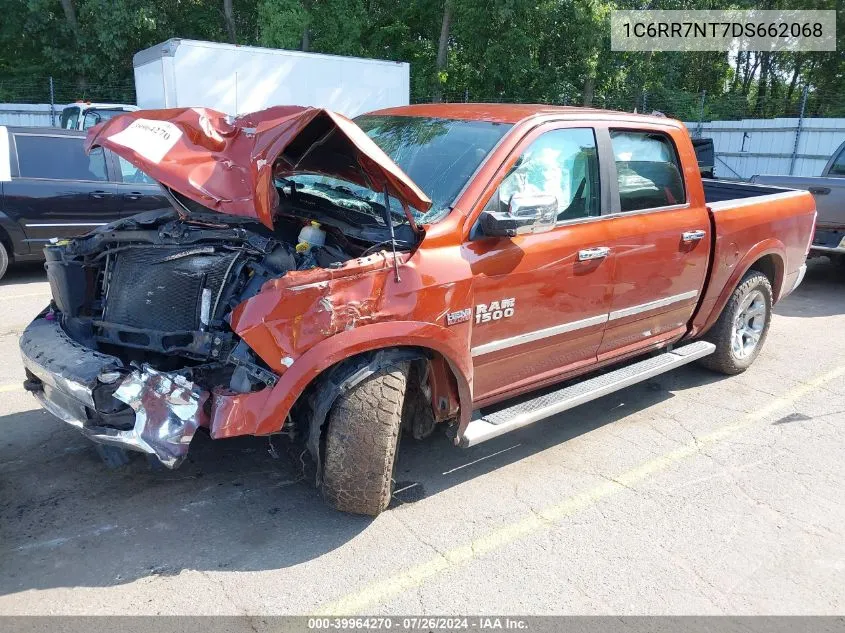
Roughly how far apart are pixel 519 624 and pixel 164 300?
7.43ft

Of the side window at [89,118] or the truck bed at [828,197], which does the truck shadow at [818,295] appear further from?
the side window at [89,118]

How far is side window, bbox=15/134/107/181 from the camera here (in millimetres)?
7952

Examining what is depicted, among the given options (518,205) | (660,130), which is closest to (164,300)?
(518,205)

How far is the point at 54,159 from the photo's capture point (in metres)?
8.05

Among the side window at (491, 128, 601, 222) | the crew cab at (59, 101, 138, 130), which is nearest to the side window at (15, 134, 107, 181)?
the crew cab at (59, 101, 138, 130)

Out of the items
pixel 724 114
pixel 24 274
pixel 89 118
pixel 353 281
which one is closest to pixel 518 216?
pixel 353 281

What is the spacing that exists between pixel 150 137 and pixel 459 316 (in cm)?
172

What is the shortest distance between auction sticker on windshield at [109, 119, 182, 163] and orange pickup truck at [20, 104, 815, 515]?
0.04ft

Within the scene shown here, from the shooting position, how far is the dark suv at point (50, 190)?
786cm

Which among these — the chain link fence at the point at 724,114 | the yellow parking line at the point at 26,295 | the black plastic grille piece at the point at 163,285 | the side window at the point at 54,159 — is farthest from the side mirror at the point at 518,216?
the chain link fence at the point at 724,114

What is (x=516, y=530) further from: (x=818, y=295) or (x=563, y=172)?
(x=818, y=295)

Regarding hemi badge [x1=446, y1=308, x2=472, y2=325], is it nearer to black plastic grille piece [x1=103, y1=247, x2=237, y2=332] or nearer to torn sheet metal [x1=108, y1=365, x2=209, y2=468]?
black plastic grille piece [x1=103, y1=247, x2=237, y2=332]

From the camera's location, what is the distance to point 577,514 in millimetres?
3611

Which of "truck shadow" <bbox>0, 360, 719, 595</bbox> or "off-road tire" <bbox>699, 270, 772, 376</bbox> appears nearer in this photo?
"truck shadow" <bbox>0, 360, 719, 595</bbox>
